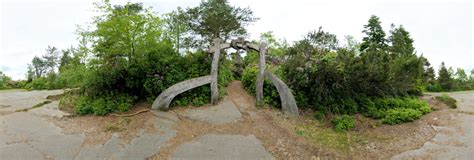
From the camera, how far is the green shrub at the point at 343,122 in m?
8.16

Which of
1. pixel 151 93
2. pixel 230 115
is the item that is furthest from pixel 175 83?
pixel 230 115

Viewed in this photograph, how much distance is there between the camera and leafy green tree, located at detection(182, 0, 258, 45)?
1287 centimetres

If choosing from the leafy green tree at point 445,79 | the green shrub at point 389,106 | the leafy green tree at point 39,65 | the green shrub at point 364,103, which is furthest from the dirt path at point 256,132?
the leafy green tree at point 39,65

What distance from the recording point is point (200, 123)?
759 cm

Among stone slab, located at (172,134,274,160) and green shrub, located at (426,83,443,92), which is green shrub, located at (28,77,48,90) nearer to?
stone slab, located at (172,134,274,160)

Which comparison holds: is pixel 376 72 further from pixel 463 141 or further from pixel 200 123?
pixel 200 123

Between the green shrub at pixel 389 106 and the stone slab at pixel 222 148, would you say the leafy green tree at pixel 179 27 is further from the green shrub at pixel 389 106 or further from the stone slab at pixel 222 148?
the green shrub at pixel 389 106

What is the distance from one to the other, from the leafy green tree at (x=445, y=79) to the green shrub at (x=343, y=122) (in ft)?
61.0

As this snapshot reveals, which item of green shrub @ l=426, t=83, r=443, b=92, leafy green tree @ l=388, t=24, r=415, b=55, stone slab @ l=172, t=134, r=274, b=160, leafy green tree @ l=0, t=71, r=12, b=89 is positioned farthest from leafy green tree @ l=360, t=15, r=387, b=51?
leafy green tree @ l=0, t=71, r=12, b=89

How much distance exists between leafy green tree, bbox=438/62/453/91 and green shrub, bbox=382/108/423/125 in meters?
16.9

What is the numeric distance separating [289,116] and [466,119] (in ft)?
18.1

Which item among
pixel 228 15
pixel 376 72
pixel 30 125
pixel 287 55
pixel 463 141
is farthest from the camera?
pixel 228 15

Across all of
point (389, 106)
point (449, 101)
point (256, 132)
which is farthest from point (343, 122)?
point (449, 101)

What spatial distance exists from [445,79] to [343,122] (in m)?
19.3
